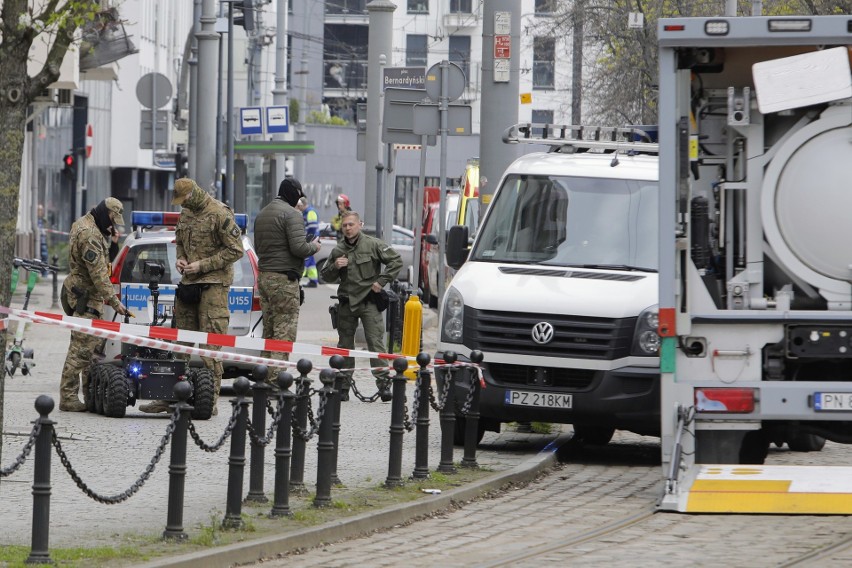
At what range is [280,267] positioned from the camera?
644 inches

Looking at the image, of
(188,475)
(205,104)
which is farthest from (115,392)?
A: (205,104)

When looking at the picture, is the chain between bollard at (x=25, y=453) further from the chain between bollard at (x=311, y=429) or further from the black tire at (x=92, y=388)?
the black tire at (x=92, y=388)

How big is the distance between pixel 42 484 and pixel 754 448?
5074 millimetres

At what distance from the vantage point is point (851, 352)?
10.5 m

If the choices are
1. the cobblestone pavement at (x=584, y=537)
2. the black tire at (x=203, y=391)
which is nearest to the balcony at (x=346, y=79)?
the black tire at (x=203, y=391)

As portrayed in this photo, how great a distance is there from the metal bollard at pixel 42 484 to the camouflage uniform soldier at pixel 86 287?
312 inches

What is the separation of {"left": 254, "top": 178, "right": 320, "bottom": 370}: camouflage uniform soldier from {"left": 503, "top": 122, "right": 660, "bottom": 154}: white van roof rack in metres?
2.40

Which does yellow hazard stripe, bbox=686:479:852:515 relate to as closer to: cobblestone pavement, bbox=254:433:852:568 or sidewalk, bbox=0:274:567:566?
cobblestone pavement, bbox=254:433:852:568

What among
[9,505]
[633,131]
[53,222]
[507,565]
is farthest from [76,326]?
→ [53,222]

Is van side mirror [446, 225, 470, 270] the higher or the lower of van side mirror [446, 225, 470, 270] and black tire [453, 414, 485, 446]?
the higher

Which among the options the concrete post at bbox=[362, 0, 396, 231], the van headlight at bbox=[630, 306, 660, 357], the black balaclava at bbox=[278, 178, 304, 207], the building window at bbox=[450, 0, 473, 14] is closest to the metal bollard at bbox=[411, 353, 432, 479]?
the van headlight at bbox=[630, 306, 660, 357]

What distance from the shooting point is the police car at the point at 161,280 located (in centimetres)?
1694

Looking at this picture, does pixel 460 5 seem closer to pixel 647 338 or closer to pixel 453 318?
pixel 453 318

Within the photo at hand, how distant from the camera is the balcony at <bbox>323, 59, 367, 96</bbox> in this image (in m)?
95.5
